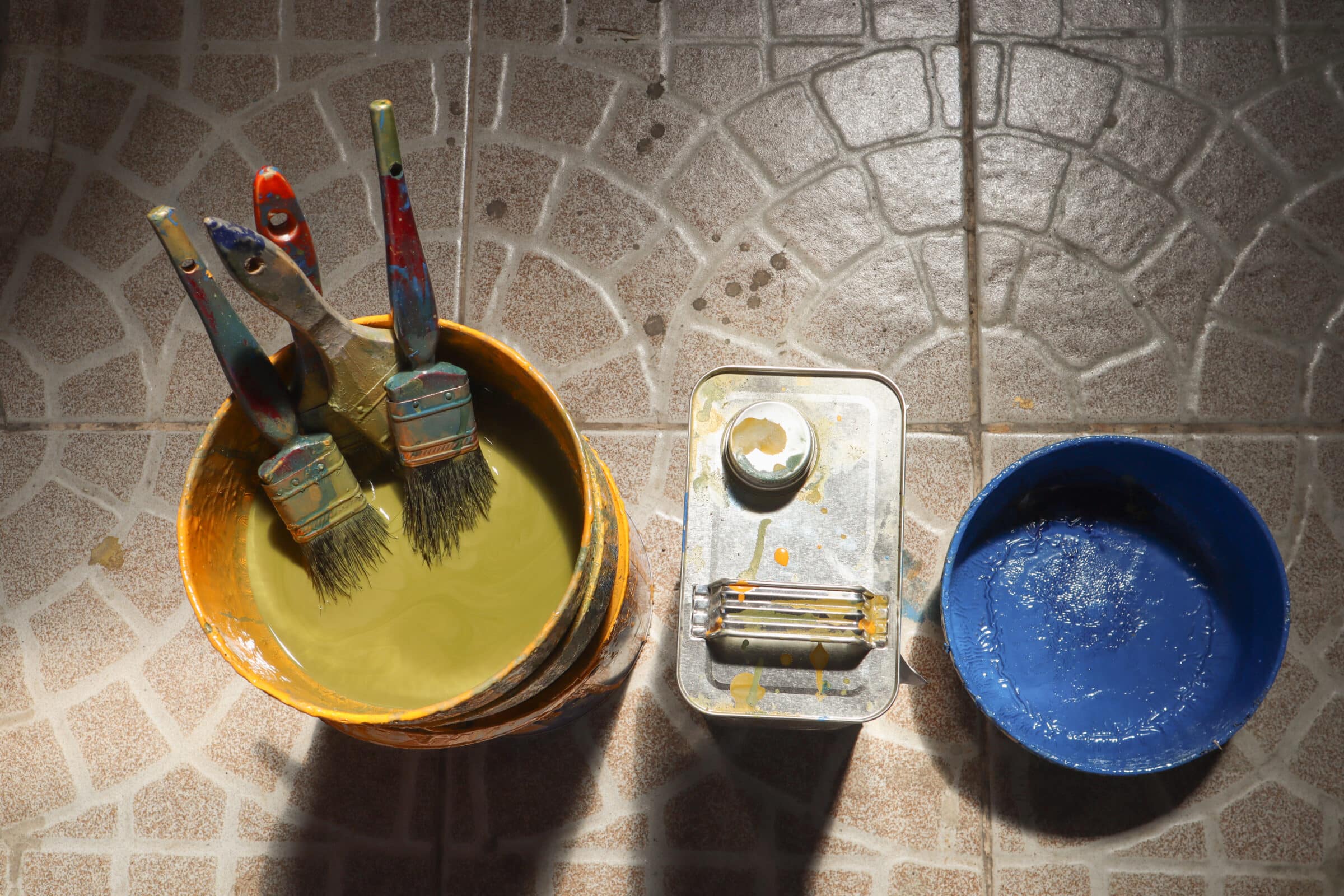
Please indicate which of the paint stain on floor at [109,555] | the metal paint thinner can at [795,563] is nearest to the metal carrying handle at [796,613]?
the metal paint thinner can at [795,563]

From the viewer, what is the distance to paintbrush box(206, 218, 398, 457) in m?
0.83

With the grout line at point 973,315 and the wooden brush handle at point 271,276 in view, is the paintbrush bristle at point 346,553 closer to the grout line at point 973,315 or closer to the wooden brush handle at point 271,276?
the wooden brush handle at point 271,276

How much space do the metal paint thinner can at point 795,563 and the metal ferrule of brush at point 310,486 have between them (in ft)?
1.38

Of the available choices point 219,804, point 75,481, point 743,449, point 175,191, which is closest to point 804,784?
point 743,449

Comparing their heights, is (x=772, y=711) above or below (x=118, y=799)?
above

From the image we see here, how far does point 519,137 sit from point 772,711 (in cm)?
113

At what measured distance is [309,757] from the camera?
4.81 ft

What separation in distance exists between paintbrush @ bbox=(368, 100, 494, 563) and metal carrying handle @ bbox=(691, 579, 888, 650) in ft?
1.04

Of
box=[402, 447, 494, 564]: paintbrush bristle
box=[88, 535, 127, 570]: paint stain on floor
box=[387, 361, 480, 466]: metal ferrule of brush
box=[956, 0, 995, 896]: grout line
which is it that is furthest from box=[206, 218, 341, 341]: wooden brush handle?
box=[956, 0, 995, 896]: grout line

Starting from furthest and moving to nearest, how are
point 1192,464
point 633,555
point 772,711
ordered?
point 1192,464 < point 633,555 < point 772,711

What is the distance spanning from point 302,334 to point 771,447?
57cm

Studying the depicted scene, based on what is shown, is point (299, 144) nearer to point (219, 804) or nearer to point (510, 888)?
point (219, 804)

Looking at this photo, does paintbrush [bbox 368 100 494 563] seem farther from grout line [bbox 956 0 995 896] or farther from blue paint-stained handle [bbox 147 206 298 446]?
grout line [bbox 956 0 995 896]

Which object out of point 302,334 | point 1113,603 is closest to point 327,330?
point 302,334
